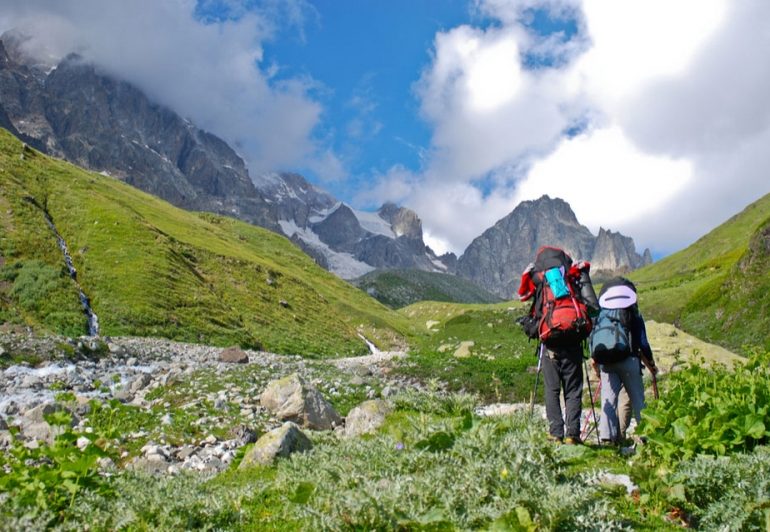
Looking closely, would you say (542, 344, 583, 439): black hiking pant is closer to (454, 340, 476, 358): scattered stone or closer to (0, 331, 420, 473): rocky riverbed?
(0, 331, 420, 473): rocky riverbed

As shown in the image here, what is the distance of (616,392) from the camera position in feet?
34.0

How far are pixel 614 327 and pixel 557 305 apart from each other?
1622 millimetres

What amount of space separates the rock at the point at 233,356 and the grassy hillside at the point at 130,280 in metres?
11.8

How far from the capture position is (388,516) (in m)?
4.72

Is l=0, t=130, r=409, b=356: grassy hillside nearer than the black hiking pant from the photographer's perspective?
No

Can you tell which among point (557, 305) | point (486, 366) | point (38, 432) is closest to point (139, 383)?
point (38, 432)

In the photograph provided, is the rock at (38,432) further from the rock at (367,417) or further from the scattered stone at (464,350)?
the scattered stone at (464,350)

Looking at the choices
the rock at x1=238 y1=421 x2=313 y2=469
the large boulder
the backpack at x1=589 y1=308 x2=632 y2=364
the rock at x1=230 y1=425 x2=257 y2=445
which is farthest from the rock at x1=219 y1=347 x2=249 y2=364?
the backpack at x1=589 y1=308 x2=632 y2=364

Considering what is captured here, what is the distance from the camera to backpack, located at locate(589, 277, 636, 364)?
9.95m

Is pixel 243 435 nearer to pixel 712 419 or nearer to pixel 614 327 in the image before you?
pixel 614 327

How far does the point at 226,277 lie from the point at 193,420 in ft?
162

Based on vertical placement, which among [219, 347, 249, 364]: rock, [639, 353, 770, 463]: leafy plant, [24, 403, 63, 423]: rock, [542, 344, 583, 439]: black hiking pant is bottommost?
[639, 353, 770, 463]: leafy plant

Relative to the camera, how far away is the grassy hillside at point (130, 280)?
3716 centimetres

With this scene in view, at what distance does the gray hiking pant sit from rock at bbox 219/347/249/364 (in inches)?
864
